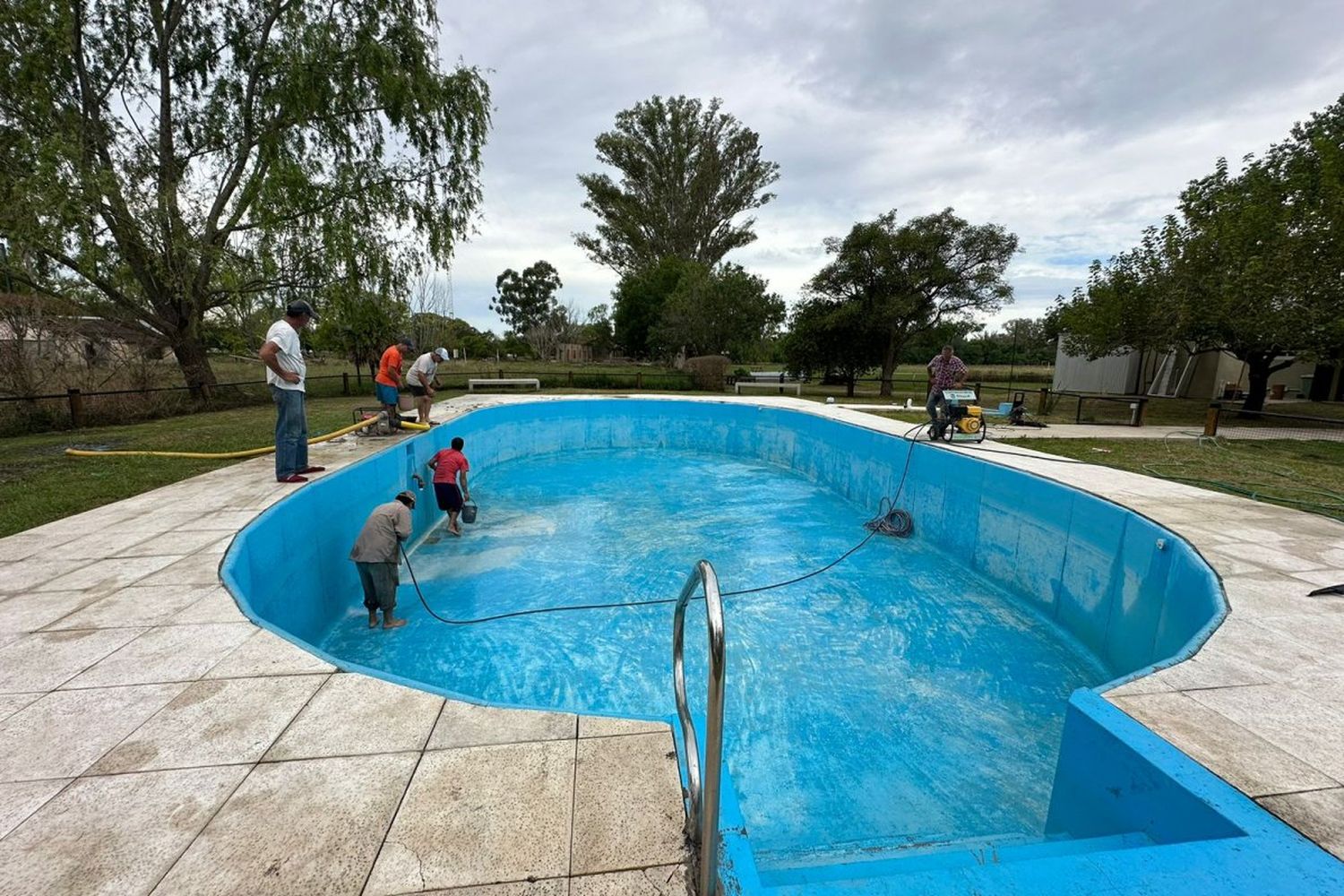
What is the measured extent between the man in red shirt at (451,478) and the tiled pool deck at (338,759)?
11.9 ft

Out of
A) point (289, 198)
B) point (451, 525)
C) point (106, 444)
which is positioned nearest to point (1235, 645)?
point (451, 525)

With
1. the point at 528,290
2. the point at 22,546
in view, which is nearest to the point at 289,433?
the point at 22,546

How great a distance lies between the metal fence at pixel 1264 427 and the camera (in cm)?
955

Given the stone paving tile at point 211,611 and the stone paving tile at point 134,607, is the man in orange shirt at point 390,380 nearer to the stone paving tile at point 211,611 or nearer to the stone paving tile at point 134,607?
the stone paving tile at point 134,607

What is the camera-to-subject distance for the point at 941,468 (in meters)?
6.98

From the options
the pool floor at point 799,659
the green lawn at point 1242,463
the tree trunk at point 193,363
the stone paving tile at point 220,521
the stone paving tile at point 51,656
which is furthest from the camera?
the tree trunk at point 193,363

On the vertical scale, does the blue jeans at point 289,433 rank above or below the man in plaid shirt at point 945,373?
below

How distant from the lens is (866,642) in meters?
4.47

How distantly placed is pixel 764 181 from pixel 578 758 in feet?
96.5

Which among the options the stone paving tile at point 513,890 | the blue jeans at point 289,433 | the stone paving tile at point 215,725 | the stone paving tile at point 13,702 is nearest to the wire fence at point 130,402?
the blue jeans at point 289,433

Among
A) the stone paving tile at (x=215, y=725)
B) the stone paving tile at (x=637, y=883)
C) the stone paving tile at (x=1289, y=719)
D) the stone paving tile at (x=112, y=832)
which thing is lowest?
the stone paving tile at (x=215, y=725)

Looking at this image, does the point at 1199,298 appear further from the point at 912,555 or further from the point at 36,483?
the point at 36,483

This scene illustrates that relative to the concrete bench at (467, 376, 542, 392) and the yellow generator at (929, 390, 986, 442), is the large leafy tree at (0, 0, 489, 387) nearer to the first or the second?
the concrete bench at (467, 376, 542, 392)

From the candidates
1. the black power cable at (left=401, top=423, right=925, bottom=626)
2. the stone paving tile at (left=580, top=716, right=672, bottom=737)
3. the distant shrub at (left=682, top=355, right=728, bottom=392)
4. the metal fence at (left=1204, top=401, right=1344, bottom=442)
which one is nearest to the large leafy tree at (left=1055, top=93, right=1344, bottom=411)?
the metal fence at (left=1204, top=401, right=1344, bottom=442)
